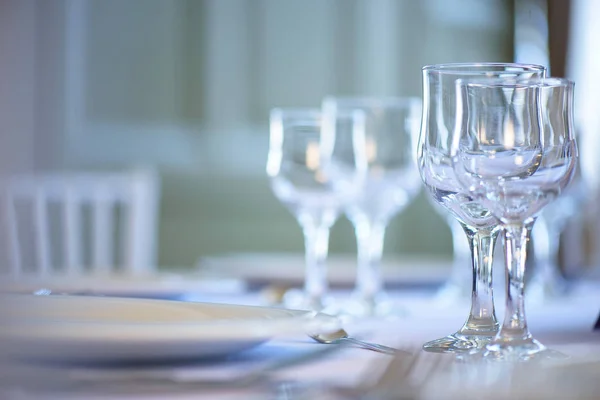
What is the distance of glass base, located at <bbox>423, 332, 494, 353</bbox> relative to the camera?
0.58 meters

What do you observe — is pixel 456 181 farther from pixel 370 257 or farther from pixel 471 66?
pixel 370 257

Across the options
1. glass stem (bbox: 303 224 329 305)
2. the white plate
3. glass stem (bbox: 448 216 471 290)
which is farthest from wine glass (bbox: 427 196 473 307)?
the white plate

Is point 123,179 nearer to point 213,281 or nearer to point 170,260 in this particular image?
point 213,281

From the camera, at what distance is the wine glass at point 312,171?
93cm

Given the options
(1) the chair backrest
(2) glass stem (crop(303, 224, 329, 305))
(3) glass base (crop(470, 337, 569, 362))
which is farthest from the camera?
(1) the chair backrest

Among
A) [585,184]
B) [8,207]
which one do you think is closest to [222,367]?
[585,184]

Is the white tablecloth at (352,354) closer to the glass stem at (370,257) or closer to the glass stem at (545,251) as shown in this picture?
the glass stem at (370,257)

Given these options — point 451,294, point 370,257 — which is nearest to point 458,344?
point 370,257

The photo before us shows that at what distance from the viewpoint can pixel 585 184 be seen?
3.97 ft

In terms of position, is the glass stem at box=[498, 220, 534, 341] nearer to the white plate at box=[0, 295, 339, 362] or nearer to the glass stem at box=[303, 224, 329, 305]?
the white plate at box=[0, 295, 339, 362]

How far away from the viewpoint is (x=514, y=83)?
0.58 meters

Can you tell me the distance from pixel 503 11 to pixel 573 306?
7.98 ft

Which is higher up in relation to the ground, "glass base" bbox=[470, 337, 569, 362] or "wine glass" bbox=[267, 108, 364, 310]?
"wine glass" bbox=[267, 108, 364, 310]

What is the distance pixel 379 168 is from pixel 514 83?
0.38 m
